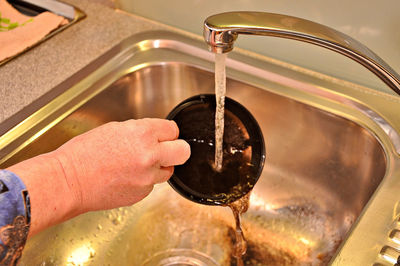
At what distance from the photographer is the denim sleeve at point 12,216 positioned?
0.48 metres

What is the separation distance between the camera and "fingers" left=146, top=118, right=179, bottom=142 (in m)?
0.63

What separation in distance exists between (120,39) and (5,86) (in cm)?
26

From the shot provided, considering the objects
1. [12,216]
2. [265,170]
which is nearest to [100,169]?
[12,216]

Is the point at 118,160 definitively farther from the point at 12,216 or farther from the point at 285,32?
the point at 285,32

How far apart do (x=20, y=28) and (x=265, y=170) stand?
0.62 m

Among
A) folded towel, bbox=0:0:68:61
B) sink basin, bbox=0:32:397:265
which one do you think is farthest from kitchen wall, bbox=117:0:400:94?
folded towel, bbox=0:0:68:61

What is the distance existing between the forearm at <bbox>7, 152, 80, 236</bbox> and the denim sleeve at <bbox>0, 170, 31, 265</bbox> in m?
0.01

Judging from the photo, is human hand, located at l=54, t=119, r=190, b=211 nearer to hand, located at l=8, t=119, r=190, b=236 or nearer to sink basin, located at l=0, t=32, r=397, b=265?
hand, located at l=8, t=119, r=190, b=236

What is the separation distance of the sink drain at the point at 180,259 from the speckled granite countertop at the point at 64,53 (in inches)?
14.8

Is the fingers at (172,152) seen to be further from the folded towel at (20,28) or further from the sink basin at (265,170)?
the folded towel at (20,28)

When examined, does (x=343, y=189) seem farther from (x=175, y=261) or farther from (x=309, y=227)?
(x=175, y=261)

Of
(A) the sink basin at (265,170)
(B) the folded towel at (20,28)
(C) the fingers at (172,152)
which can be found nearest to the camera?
(C) the fingers at (172,152)

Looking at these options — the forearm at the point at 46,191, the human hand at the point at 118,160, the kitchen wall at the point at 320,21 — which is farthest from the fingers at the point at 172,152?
the kitchen wall at the point at 320,21

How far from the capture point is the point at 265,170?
2.87 feet
